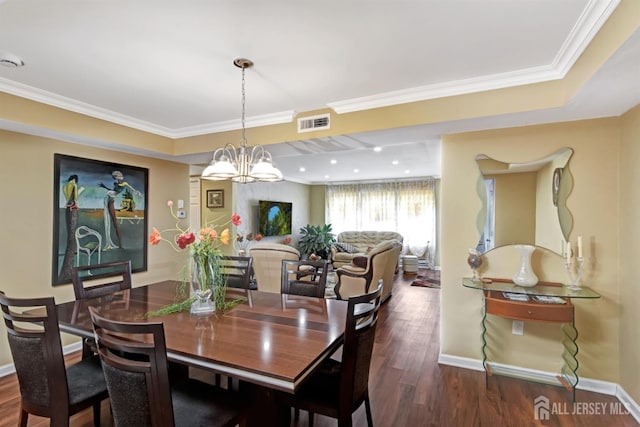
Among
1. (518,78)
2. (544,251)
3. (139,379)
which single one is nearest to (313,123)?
(518,78)

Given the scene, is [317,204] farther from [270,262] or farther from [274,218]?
[270,262]

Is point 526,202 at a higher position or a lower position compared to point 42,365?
higher

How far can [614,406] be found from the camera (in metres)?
2.29

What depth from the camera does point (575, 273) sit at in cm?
252

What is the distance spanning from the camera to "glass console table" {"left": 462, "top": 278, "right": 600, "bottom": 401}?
7.80ft

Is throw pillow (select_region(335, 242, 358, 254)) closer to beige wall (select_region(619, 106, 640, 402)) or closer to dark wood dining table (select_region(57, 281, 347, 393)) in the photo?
dark wood dining table (select_region(57, 281, 347, 393))

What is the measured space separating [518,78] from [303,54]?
5.39 ft

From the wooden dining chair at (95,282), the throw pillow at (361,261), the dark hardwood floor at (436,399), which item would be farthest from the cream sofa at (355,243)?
the wooden dining chair at (95,282)

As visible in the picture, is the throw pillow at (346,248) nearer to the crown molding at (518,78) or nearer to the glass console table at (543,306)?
the glass console table at (543,306)

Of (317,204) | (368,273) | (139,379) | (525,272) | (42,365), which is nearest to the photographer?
(139,379)

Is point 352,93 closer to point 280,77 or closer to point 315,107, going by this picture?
point 315,107

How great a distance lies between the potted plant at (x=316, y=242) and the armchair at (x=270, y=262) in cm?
392

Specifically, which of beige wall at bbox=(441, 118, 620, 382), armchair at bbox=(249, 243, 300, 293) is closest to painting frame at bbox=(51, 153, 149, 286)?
armchair at bbox=(249, 243, 300, 293)

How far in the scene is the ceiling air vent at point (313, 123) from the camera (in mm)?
3023
